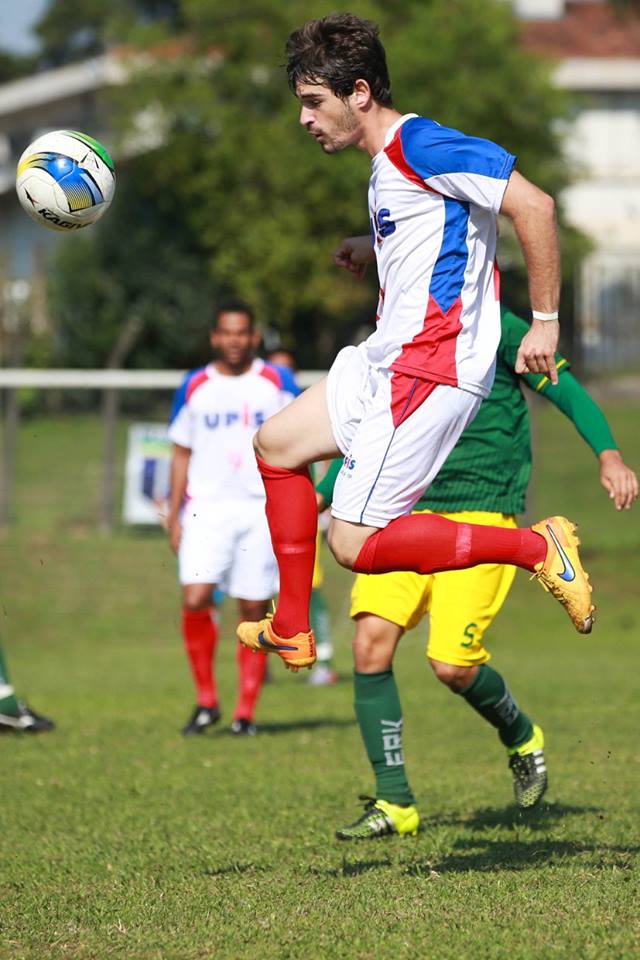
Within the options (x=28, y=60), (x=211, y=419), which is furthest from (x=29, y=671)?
(x=28, y=60)

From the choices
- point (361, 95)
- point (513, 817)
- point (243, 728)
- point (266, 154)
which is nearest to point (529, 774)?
point (513, 817)

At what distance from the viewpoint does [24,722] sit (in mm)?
9234

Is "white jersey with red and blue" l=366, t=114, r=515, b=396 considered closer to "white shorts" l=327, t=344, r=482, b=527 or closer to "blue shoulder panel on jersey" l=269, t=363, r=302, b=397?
"white shorts" l=327, t=344, r=482, b=527

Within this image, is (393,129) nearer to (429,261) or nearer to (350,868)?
(429,261)

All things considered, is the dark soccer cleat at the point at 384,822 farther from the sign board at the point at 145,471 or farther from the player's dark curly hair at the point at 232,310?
the sign board at the point at 145,471

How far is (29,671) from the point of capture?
14.1 m

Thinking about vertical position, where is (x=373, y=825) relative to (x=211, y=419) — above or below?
below

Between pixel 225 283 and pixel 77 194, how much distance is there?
29055 mm

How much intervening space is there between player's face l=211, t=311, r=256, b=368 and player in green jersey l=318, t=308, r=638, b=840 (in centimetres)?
320

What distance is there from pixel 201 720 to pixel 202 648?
45 cm

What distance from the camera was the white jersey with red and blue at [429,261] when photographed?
4906 millimetres

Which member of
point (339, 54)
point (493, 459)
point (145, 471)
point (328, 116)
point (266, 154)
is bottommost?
point (145, 471)

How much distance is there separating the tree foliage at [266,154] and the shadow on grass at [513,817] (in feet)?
84.0

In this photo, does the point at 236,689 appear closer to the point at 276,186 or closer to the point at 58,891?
the point at 58,891
